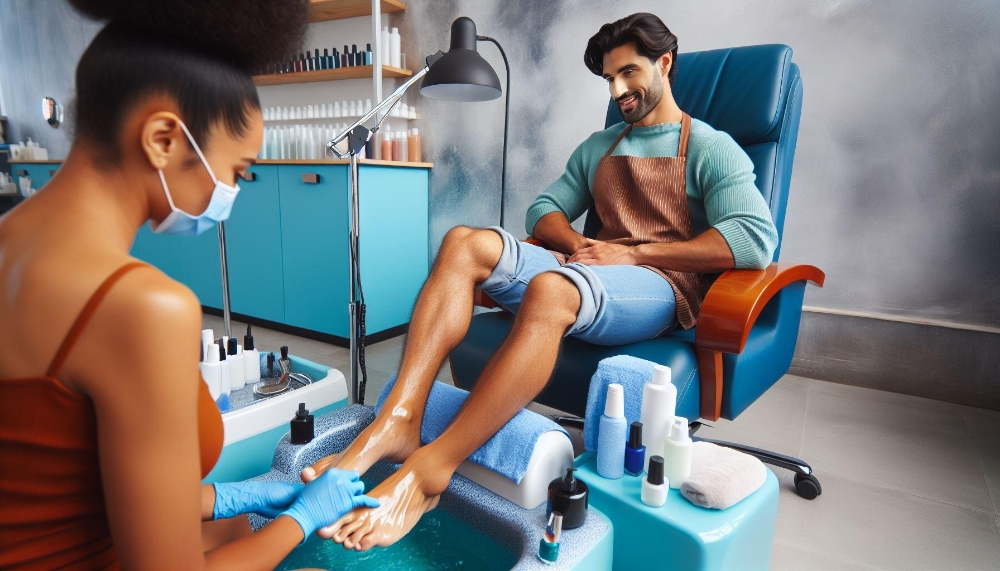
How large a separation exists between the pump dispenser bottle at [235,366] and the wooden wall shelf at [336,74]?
1.75 meters

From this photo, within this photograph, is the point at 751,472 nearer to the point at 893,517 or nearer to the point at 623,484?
the point at 623,484

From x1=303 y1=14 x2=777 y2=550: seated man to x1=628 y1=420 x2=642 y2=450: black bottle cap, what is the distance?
6.7 inches

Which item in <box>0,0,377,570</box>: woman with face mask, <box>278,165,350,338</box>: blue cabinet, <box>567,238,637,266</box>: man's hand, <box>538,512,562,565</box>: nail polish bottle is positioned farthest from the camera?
<box>278,165,350,338</box>: blue cabinet

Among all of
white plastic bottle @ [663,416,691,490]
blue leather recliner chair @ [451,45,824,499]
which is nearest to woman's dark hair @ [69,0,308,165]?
white plastic bottle @ [663,416,691,490]

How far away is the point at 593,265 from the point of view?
131 centimetres

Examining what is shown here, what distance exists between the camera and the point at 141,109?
47 centimetres

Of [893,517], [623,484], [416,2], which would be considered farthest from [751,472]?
[416,2]

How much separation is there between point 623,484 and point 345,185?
191 cm

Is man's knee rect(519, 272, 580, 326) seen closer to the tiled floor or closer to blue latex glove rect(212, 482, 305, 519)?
blue latex glove rect(212, 482, 305, 519)

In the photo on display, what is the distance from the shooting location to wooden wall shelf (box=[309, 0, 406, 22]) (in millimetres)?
2740

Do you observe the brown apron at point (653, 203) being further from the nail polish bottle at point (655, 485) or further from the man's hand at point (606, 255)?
the nail polish bottle at point (655, 485)

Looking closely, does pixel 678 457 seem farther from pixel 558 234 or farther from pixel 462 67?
pixel 462 67

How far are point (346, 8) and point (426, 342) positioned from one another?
2414 mm

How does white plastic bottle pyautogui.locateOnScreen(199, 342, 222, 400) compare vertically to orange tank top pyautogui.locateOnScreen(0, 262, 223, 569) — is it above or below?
below
